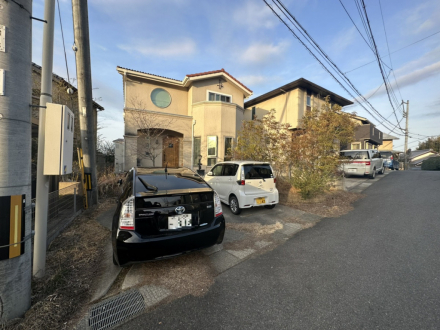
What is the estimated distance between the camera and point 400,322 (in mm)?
1913

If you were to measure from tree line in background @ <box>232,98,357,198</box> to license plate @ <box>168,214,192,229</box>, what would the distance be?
503cm

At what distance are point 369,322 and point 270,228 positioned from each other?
2592 millimetres

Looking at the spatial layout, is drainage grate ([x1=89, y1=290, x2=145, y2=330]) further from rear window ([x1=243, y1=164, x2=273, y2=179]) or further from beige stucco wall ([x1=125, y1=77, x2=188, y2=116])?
beige stucco wall ([x1=125, y1=77, x2=188, y2=116])

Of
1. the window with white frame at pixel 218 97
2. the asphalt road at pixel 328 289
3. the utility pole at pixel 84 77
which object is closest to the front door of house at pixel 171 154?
the window with white frame at pixel 218 97

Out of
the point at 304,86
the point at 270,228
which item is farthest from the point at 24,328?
the point at 304,86

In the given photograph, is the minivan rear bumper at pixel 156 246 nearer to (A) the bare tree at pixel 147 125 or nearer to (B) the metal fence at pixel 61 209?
(B) the metal fence at pixel 61 209

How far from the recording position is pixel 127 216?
2529 mm

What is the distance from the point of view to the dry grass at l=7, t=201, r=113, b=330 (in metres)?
1.88

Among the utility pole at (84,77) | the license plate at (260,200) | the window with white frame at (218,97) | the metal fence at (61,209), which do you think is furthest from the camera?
the window with white frame at (218,97)

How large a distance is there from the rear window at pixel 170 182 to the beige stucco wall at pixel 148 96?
9.38 meters

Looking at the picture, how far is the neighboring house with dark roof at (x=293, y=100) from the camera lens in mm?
13828

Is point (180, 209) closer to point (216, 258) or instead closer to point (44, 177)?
point (216, 258)

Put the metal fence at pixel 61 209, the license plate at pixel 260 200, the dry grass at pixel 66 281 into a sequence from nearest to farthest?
the dry grass at pixel 66 281 → the metal fence at pixel 61 209 → the license plate at pixel 260 200

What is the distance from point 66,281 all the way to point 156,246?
3.95ft
